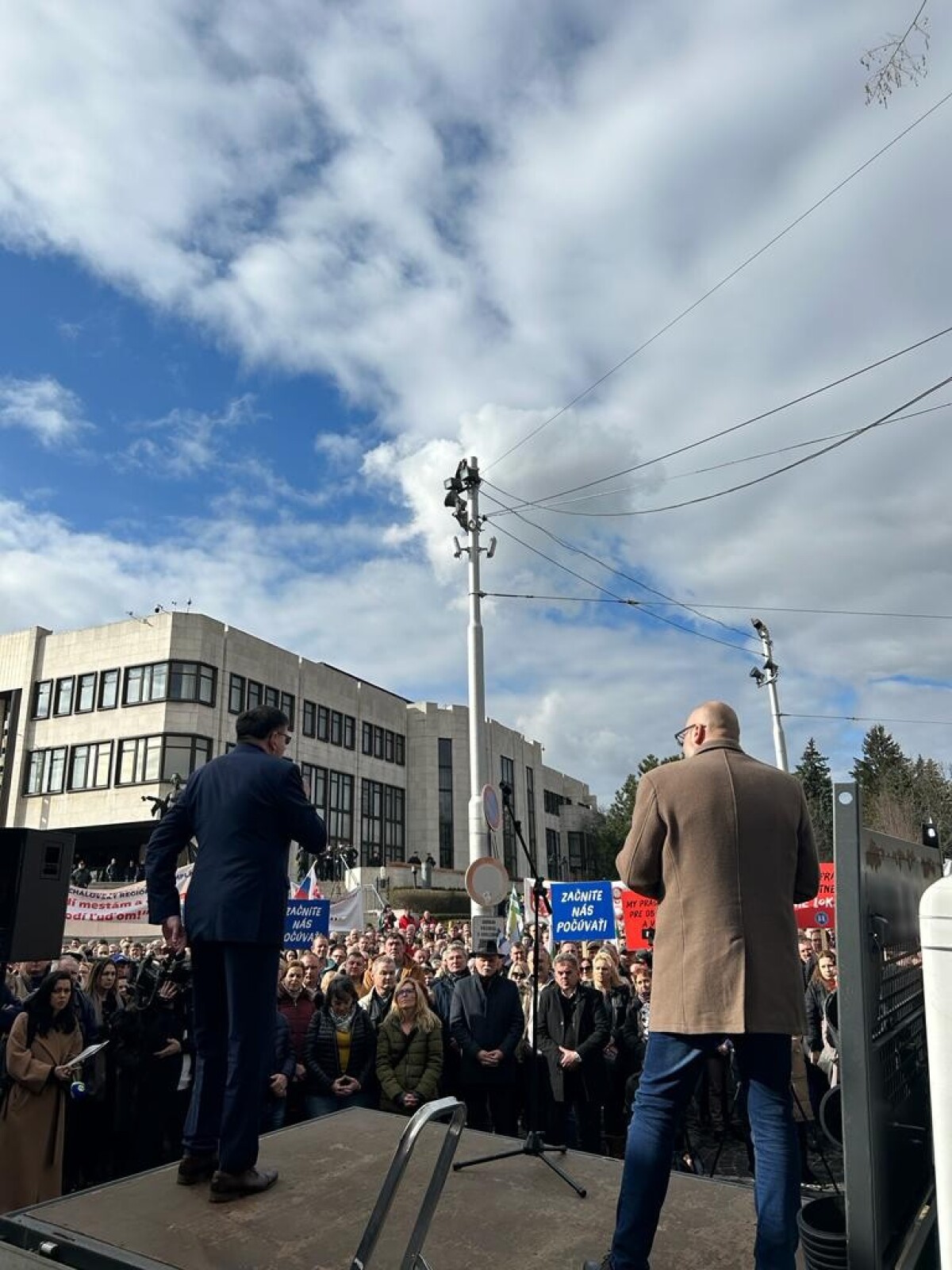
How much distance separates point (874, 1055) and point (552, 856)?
2935 inches

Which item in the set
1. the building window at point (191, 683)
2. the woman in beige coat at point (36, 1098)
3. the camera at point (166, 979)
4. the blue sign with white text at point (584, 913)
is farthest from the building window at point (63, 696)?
the woman in beige coat at point (36, 1098)

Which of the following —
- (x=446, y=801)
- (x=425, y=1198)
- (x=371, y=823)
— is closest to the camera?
(x=425, y=1198)

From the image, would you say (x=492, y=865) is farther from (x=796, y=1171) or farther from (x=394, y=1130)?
(x=796, y=1171)

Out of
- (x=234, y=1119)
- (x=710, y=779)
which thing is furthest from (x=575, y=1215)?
(x=710, y=779)

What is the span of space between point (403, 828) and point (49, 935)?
2233 inches

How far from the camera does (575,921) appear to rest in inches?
551

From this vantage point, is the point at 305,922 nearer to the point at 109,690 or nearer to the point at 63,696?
the point at 109,690

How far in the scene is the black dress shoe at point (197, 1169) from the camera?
138 inches

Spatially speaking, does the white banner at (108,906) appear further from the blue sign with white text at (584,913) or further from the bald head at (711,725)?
the bald head at (711,725)

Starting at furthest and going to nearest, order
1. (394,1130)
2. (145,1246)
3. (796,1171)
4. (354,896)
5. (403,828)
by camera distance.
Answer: (403,828)
(354,896)
(394,1130)
(145,1246)
(796,1171)

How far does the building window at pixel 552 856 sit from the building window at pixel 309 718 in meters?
27.7

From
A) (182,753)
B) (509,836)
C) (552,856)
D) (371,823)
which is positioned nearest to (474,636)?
(182,753)

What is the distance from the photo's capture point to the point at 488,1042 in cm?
767

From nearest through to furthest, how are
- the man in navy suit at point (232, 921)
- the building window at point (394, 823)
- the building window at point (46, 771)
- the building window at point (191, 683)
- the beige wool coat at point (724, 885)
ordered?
the beige wool coat at point (724, 885)
the man in navy suit at point (232, 921)
the building window at point (191, 683)
the building window at point (46, 771)
the building window at point (394, 823)
